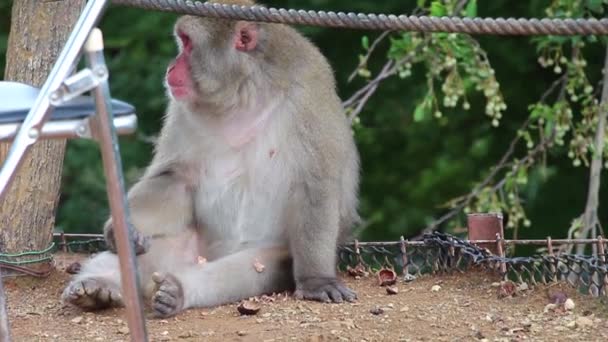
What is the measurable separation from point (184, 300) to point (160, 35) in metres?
5.22

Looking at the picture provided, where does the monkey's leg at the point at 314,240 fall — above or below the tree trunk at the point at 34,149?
below

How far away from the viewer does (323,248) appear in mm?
5289

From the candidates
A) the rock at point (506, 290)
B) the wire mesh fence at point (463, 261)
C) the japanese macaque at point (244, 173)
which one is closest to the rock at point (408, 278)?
the wire mesh fence at point (463, 261)

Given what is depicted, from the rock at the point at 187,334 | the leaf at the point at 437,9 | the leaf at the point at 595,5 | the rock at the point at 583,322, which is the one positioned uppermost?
the leaf at the point at 437,9

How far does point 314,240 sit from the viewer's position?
17.3ft

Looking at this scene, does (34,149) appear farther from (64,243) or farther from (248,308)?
(248,308)

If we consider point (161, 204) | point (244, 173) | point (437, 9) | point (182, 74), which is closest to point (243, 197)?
point (244, 173)

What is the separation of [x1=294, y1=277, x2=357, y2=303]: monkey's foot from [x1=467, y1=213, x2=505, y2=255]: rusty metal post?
0.57 m

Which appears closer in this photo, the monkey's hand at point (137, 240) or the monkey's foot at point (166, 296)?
the monkey's foot at point (166, 296)

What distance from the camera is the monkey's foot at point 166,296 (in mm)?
Result: 4922

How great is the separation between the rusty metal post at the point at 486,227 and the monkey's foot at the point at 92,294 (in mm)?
1413

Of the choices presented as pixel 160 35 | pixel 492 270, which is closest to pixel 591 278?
pixel 492 270

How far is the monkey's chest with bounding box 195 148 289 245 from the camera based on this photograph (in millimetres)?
5438

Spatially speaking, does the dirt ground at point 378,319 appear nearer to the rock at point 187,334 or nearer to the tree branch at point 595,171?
the rock at point 187,334
